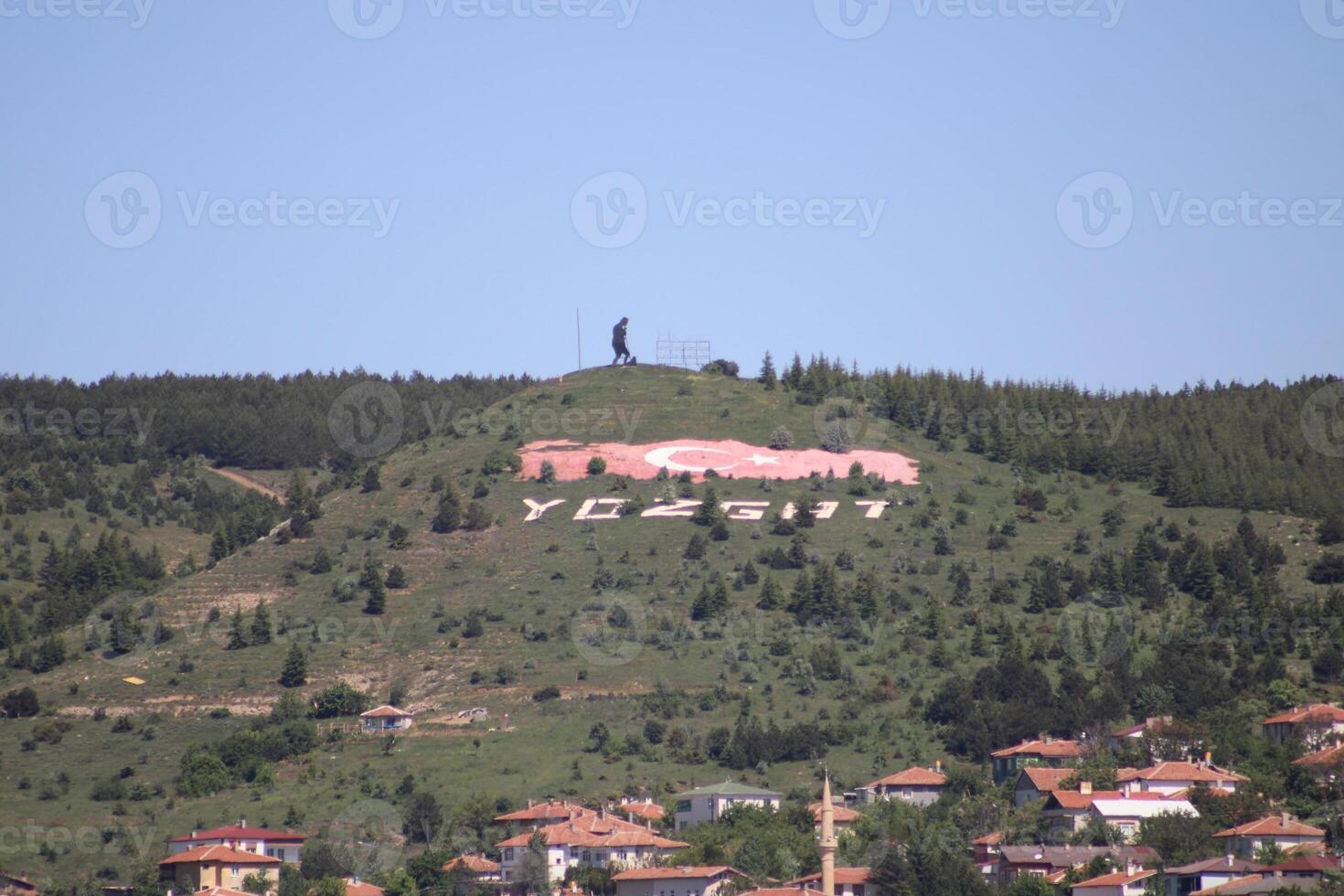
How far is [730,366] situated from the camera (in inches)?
6412

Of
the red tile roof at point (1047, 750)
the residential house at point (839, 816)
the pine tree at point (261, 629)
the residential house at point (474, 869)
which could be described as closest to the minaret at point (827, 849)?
the residential house at point (839, 816)

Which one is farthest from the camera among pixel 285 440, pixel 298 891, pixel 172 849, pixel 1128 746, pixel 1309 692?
pixel 285 440

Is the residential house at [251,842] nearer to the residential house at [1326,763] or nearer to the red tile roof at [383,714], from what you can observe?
the red tile roof at [383,714]

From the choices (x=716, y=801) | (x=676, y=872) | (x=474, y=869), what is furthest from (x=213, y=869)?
(x=716, y=801)

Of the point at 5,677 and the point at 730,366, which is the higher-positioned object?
the point at 730,366

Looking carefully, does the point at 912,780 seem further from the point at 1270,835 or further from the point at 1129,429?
the point at 1129,429

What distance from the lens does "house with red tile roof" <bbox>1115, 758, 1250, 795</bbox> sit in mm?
96062

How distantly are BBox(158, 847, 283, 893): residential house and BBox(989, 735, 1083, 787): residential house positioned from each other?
3351 cm

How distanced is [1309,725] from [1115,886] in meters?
22.7

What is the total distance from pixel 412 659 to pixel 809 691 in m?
21.9

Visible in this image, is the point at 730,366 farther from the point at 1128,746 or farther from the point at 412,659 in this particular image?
the point at 1128,746

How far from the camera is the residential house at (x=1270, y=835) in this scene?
86438mm

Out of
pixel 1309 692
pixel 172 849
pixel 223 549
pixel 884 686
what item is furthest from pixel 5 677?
pixel 1309 692

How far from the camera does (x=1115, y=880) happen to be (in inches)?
3287
